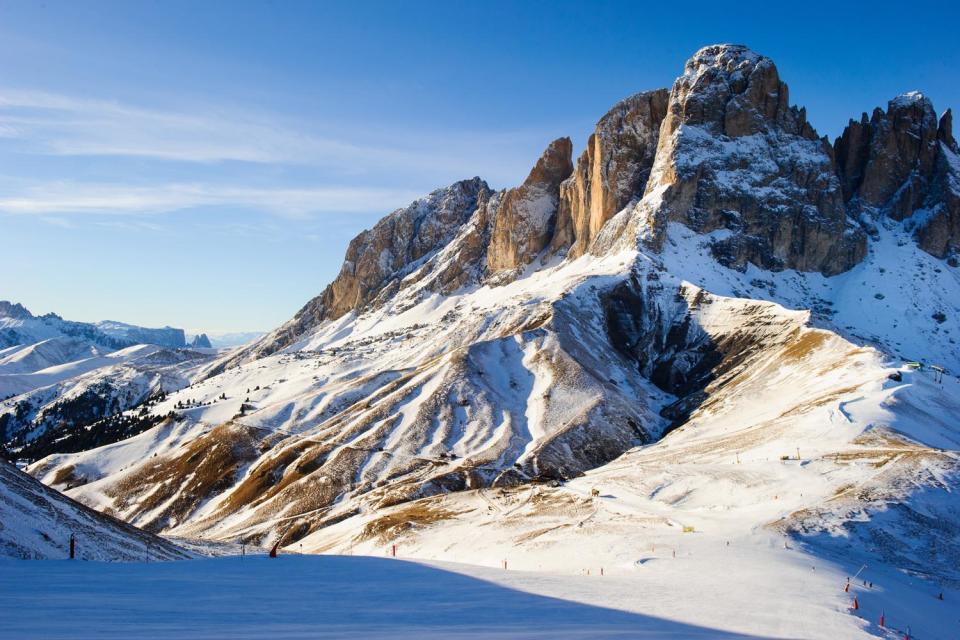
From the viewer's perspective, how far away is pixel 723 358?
158000 mm

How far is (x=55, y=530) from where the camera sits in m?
42.6

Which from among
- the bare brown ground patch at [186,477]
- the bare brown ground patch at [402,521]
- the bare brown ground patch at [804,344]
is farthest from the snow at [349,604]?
the bare brown ground patch at [804,344]

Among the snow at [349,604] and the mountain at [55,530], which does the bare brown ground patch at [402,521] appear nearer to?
the mountain at [55,530]

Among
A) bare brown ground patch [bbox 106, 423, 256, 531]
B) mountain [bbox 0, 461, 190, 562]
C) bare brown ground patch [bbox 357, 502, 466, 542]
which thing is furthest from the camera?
bare brown ground patch [bbox 106, 423, 256, 531]

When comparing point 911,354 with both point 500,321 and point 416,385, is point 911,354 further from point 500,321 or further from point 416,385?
point 416,385

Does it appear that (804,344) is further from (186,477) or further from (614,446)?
(186,477)

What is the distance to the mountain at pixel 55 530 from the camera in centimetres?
3853

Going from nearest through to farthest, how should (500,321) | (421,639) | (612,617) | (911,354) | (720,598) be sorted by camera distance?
(421,639) → (612,617) → (720,598) → (911,354) → (500,321)

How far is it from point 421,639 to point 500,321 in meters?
175

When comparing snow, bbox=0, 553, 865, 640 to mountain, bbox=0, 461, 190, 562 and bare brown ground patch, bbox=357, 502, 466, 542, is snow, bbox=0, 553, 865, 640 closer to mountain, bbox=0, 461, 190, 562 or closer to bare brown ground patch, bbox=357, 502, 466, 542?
mountain, bbox=0, 461, 190, 562

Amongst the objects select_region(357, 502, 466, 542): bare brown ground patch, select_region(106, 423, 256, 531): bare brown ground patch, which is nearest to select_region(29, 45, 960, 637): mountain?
select_region(357, 502, 466, 542): bare brown ground patch

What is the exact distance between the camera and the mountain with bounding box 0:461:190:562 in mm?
38531

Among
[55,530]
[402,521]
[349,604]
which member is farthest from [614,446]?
[349,604]

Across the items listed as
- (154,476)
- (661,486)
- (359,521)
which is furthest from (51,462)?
(661,486)
